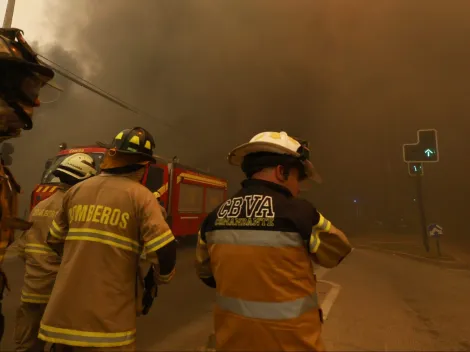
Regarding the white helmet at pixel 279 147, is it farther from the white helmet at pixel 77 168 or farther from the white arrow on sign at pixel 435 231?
the white arrow on sign at pixel 435 231

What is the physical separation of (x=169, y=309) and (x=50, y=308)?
3.45 m

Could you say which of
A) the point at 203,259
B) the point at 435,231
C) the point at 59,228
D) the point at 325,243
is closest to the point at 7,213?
the point at 59,228

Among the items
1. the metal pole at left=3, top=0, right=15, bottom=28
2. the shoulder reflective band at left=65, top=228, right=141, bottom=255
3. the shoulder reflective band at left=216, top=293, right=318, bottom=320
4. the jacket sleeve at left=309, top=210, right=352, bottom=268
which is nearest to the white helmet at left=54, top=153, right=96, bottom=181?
the shoulder reflective band at left=65, top=228, right=141, bottom=255

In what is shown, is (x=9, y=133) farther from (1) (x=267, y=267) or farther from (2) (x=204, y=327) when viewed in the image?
(2) (x=204, y=327)

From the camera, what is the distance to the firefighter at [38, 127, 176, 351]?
175cm

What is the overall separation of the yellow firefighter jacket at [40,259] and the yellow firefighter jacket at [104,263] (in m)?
0.94

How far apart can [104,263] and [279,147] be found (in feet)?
3.89

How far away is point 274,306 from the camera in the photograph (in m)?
1.41

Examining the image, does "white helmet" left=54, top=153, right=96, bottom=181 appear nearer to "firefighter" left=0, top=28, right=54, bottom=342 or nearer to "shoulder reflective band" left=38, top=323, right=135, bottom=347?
"firefighter" left=0, top=28, right=54, bottom=342

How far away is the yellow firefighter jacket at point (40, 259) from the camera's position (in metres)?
2.67

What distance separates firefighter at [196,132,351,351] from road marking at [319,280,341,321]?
331 centimetres

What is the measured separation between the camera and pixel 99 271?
1795 millimetres

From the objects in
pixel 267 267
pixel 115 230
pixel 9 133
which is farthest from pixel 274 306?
pixel 9 133

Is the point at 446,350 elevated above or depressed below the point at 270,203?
below
